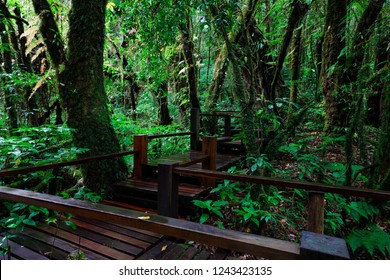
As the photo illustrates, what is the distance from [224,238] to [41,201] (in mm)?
1360

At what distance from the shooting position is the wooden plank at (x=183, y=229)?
1219 mm

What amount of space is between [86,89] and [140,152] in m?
1.63

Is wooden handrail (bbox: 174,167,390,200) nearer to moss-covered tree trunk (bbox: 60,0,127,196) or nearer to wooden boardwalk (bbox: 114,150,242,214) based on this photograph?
wooden boardwalk (bbox: 114,150,242,214)

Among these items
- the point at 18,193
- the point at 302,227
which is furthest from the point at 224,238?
the point at 302,227

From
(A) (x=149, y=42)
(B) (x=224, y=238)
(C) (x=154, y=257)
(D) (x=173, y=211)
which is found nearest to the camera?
(B) (x=224, y=238)

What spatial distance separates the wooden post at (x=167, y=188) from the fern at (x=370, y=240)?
249cm

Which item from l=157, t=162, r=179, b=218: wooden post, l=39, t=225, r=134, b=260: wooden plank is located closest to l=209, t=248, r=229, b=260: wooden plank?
l=157, t=162, r=179, b=218: wooden post

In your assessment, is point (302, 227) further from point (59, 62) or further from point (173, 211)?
point (59, 62)

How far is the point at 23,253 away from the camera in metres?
3.00

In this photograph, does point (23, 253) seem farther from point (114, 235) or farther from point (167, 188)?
point (167, 188)

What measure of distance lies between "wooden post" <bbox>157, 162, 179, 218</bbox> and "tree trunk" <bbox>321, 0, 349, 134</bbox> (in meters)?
5.76

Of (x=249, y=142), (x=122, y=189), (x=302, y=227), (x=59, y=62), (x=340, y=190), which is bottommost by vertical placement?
(x=302, y=227)

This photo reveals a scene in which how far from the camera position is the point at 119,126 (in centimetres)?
673

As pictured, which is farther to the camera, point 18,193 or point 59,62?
point 59,62
